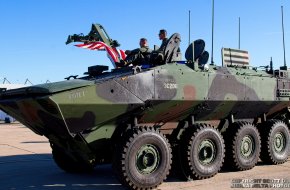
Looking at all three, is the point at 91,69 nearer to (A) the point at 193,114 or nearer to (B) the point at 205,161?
(A) the point at 193,114

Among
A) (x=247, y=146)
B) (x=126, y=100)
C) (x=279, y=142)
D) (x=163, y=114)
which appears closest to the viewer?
(x=126, y=100)

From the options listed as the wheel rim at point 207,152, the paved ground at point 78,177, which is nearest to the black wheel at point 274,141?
the paved ground at point 78,177

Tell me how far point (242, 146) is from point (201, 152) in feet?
4.42

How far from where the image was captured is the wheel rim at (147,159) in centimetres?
672

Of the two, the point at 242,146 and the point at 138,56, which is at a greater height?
the point at 138,56

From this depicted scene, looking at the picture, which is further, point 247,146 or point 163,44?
point 247,146

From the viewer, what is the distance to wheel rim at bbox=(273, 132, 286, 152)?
948 centimetres

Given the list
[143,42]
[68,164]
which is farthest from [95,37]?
[68,164]

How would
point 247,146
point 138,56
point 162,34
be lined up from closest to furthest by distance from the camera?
point 138,56, point 162,34, point 247,146

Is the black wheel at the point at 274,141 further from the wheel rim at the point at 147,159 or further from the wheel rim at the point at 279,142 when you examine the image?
the wheel rim at the point at 147,159

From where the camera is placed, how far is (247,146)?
8.75 metres

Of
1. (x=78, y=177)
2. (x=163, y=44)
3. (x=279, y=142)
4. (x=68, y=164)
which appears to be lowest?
(x=78, y=177)

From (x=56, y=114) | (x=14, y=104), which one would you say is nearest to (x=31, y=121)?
(x=14, y=104)

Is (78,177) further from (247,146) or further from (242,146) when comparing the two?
(247,146)
